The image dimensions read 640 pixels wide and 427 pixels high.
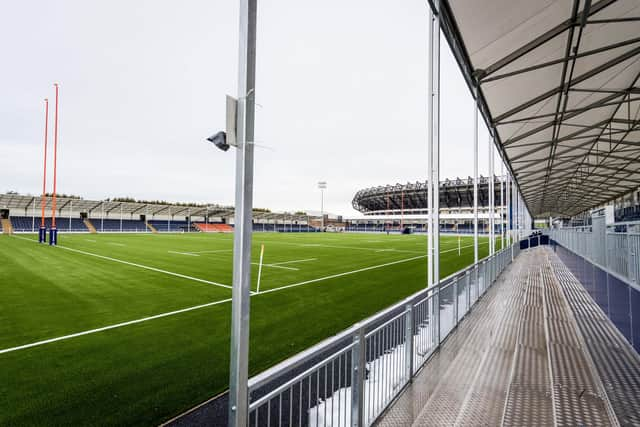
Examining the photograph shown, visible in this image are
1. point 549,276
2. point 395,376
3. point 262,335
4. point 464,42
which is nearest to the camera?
point 395,376

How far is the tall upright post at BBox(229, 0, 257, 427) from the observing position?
5.73 feet

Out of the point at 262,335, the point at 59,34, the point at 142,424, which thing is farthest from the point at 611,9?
the point at 142,424

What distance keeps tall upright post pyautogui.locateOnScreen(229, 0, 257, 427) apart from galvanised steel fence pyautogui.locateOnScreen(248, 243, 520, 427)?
89mm

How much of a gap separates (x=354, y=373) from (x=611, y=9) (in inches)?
365

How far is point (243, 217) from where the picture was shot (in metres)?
1.78

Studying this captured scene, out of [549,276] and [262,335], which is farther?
[549,276]

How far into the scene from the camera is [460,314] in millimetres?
6730

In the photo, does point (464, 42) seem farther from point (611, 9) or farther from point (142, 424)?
point (142, 424)

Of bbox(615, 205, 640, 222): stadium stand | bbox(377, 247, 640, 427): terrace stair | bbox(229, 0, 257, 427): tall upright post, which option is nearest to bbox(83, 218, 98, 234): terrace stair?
bbox(377, 247, 640, 427): terrace stair

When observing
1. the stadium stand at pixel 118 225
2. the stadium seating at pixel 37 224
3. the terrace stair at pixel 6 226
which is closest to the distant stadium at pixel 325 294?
the terrace stair at pixel 6 226

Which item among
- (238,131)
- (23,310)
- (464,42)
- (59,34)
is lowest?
(23,310)

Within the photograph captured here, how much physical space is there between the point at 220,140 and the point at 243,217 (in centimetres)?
45

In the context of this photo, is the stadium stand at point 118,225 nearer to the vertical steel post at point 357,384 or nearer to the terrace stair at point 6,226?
the terrace stair at point 6,226

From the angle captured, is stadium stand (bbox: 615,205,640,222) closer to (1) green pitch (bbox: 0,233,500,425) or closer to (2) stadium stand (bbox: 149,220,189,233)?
(1) green pitch (bbox: 0,233,500,425)
